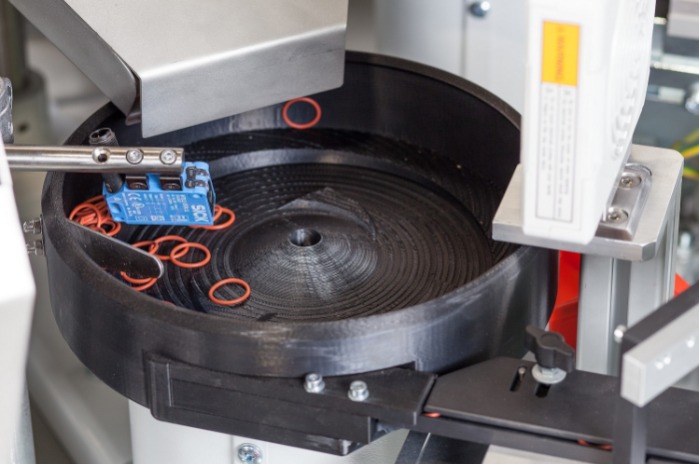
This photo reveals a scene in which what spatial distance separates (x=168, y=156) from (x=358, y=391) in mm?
292

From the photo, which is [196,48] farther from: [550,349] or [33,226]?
[550,349]

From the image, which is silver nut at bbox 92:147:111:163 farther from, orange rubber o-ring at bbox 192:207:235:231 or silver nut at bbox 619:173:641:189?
silver nut at bbox 619:173:641:189

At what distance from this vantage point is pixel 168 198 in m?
1.10

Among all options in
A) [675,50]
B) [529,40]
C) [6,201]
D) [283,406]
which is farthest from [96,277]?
[675,50]

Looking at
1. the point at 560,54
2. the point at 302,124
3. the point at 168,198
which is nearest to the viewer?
the point at 560,54

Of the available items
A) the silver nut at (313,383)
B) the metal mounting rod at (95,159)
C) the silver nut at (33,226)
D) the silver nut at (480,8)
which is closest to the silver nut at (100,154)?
the metal mounting rod at (95,159)

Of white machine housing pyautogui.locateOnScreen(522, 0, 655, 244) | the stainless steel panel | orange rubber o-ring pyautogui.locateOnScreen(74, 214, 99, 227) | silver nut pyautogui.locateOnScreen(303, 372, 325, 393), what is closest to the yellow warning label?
white machine housing pyautogui.locateOnScreen(522, 0, 655, 244)

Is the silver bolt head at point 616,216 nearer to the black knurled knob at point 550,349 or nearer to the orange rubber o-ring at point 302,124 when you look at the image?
the black knurled knob at point 550,349

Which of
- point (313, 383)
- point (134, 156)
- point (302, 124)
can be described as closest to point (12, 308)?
point (313, 383)

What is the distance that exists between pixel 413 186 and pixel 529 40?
480 mm

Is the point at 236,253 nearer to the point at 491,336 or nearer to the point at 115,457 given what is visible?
the point at 491,336

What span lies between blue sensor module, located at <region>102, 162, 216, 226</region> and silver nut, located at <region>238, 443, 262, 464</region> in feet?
0.72

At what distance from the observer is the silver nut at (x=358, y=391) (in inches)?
34.9

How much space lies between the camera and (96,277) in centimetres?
94
